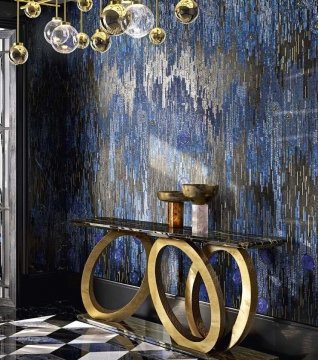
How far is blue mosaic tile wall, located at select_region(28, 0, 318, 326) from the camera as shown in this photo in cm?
458

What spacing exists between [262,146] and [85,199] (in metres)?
2.25

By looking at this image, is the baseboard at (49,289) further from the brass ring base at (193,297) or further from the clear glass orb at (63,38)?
the clear glass orb at (63,38)

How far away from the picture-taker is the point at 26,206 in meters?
6.51

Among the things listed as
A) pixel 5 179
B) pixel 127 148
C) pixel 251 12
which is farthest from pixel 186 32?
pixel 5 179

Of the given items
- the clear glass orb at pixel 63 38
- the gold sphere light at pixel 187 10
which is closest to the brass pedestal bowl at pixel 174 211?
the clear glass orb at pixel 63 38

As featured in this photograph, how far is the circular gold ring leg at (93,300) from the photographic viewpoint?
5539 millimetres

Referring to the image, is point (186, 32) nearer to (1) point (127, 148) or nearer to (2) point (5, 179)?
(1) point (127, 148)

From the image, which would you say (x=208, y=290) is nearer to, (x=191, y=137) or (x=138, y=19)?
(x=191, y=137)

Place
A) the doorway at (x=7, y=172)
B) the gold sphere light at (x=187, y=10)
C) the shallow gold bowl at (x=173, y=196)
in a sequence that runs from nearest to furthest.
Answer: the gold sphere light at (x=187, y=10) → the shallow gold bowl at (x=173, y=196) → the doorway at (x=7, y=172)

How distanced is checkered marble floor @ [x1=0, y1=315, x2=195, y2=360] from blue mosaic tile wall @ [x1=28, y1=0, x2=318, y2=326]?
64 cm

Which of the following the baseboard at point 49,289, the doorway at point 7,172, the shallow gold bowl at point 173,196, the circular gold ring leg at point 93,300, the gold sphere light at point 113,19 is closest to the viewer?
the gold sphere light at point 113,19

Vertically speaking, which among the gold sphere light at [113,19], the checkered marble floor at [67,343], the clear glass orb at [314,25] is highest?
the clear glass orb at [314,25]

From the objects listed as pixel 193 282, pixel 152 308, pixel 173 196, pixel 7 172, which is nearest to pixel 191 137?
pixel 173 196

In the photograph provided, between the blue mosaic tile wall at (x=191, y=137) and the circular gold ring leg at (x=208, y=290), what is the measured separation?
0.41 m
